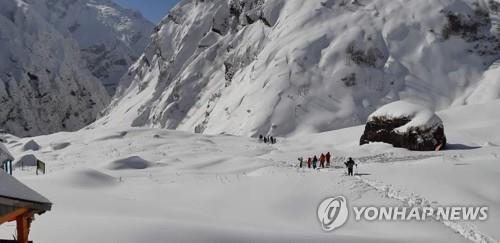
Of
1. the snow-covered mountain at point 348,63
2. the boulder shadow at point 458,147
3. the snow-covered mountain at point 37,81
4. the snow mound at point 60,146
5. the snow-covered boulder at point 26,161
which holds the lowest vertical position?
the boulder shadow at point 458,147

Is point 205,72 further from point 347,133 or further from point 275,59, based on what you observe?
point 347,133

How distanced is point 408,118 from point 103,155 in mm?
21881

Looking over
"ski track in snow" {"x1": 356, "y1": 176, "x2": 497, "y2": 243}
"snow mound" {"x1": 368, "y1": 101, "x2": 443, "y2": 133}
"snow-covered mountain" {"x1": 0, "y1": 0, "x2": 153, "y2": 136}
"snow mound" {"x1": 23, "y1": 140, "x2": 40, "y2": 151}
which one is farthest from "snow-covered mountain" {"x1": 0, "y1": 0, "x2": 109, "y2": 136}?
"ski track in snow" {"x1": 356, "y1": 176, "x2": 497, "y2": 243}

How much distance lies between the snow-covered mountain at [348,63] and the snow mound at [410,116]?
22.0m

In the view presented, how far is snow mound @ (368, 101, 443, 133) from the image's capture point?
36.4 metres

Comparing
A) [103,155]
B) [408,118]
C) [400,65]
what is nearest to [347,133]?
[408,118]

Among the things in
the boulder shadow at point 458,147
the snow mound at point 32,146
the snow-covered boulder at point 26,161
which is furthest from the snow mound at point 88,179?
the snow mound at point 32,146

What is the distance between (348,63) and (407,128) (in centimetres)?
3327

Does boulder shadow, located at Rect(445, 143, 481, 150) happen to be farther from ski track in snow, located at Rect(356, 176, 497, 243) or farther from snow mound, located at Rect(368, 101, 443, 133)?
ski track in snow, located at Rect(356, 176, 497, 243)

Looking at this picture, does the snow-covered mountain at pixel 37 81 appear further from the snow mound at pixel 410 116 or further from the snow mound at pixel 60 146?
the snow mound at pixel 410 116

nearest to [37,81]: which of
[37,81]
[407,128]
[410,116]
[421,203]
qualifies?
[37,81]

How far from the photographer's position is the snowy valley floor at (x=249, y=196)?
1286 centimetres

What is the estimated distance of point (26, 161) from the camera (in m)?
43.4

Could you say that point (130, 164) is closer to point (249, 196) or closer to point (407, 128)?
point (249, 196)
